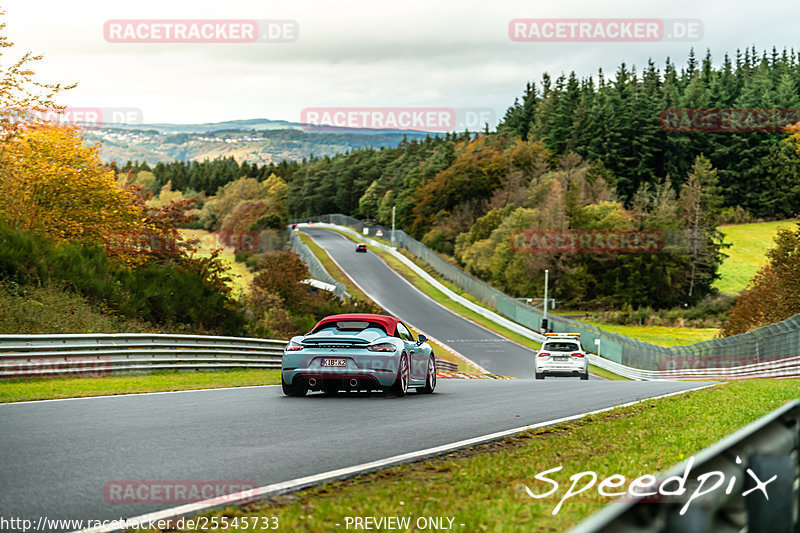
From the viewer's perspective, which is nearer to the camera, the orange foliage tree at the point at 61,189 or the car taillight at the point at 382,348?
the car taillight at the point at 382,348

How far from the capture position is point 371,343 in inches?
566

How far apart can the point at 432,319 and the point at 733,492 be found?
63222 millimetres

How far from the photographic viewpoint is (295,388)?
1452cm

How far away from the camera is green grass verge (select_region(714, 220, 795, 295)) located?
106206mm

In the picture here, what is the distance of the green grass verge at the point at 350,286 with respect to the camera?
4974 centimetres

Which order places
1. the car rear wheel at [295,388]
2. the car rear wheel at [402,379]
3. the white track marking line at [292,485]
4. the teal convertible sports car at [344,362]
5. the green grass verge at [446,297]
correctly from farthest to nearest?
the green grass verge at [446,297]
the car rear wheel at [402,379]
the car rear wheel at [295,388]
the teal convertible sports car at [344,362]
the white track marking line at [292,485]

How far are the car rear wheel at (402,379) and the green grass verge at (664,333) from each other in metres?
60.4

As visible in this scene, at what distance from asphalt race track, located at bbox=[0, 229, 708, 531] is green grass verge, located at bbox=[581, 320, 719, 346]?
6014cm

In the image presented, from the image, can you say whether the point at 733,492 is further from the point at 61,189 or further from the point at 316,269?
the point at 316,269

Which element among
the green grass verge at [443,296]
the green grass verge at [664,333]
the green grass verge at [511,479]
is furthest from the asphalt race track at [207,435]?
the green grass verge at [664,333]

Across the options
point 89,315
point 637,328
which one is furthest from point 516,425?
point 637,328

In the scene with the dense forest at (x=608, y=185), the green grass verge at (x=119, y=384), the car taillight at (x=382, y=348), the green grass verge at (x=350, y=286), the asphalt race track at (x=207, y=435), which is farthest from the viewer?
the dense forest at (x=608, y=185)

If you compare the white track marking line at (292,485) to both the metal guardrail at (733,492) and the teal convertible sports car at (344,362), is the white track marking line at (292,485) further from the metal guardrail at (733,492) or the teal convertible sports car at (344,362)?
the teal convertible sports car at (344,362)

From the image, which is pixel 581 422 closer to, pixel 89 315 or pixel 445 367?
pixel 89 315
